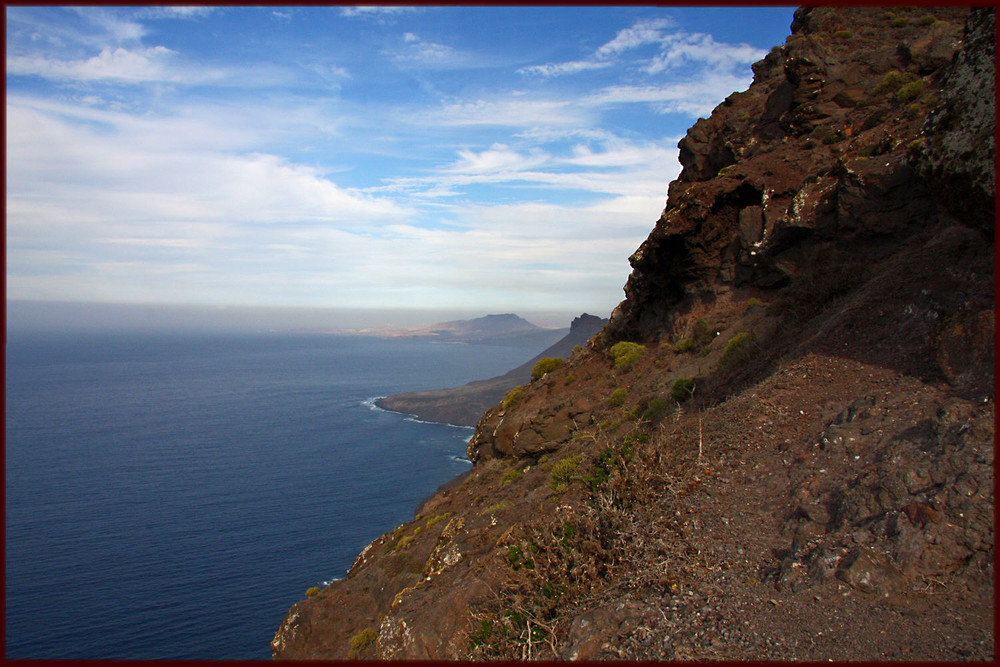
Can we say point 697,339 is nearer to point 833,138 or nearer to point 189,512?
point 833,138

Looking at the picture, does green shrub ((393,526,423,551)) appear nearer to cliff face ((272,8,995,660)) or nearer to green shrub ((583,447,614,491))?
cliff face ((272,8,995,660))

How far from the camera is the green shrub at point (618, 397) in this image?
2230 centimetres

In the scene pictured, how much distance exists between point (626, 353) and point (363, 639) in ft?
55.4

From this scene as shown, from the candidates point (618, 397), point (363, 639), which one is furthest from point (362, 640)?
point (618, 397)

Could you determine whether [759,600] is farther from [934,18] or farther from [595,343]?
[934,18]

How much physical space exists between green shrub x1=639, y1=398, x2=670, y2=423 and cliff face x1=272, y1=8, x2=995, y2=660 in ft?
1.25

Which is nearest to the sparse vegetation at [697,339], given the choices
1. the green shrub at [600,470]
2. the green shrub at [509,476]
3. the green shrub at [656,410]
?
the green shrub at [656,410]

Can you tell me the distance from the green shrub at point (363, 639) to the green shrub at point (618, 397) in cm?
1194

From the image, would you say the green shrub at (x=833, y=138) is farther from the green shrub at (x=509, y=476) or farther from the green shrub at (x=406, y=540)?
the green shrub at (x=406, y=540)

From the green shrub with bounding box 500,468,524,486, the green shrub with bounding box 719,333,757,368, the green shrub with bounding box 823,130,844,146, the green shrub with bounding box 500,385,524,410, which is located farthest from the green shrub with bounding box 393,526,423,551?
the green shrub with bounding box 823,130,844,146

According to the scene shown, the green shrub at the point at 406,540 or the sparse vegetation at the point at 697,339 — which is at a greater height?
the sparse vegetation at the point at 697,339

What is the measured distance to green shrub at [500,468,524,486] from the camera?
69.6 feet

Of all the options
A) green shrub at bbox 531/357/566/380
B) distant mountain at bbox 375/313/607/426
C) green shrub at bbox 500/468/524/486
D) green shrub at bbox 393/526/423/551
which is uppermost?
green shrub at bbox 531/357/566/380

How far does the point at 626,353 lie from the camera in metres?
26.7
